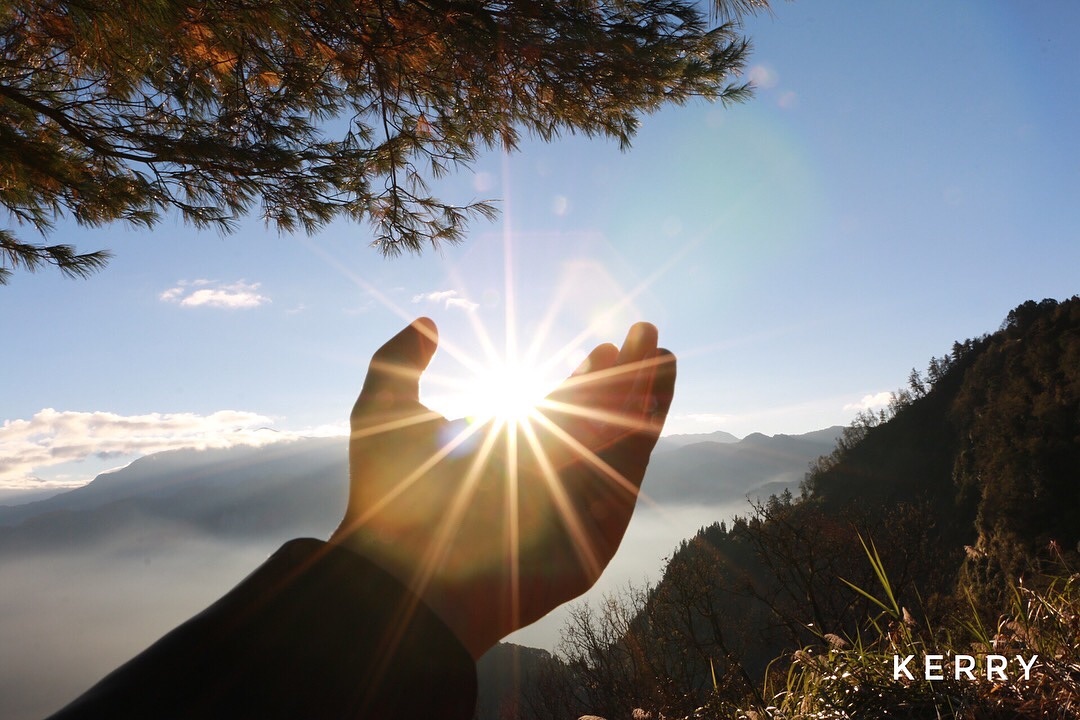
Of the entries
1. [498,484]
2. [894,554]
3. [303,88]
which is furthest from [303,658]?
[894,554]

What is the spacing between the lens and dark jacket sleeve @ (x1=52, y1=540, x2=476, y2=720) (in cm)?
→ 54

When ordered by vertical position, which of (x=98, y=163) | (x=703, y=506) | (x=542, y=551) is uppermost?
(x=98, y=163)

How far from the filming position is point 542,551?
1.07 meters

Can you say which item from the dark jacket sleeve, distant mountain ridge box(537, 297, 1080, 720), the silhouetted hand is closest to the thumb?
the silhouetted hand

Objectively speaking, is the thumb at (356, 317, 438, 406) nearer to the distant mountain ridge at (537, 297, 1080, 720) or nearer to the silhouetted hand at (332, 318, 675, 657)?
the silhouetted hand at (332, 318, 675, 657)

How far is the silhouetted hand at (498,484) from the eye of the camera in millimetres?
894

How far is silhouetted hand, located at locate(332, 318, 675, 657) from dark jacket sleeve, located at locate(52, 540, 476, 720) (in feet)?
0.34

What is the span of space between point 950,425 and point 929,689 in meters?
46.7

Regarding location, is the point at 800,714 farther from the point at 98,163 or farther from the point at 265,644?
the point at 98,163

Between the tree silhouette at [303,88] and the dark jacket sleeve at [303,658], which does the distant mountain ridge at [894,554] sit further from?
the tree silhouette at [303,88]

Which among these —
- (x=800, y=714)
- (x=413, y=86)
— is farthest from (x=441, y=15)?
(x=800, y=714)

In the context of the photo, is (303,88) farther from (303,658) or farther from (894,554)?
(894,554)

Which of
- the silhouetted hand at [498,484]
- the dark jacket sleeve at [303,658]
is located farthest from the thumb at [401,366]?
the dark jacket sleeve at [303,658]

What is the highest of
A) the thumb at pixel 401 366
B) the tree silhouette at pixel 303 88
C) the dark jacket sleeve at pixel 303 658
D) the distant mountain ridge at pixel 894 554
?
the tree silhouette at pixel 303 88
